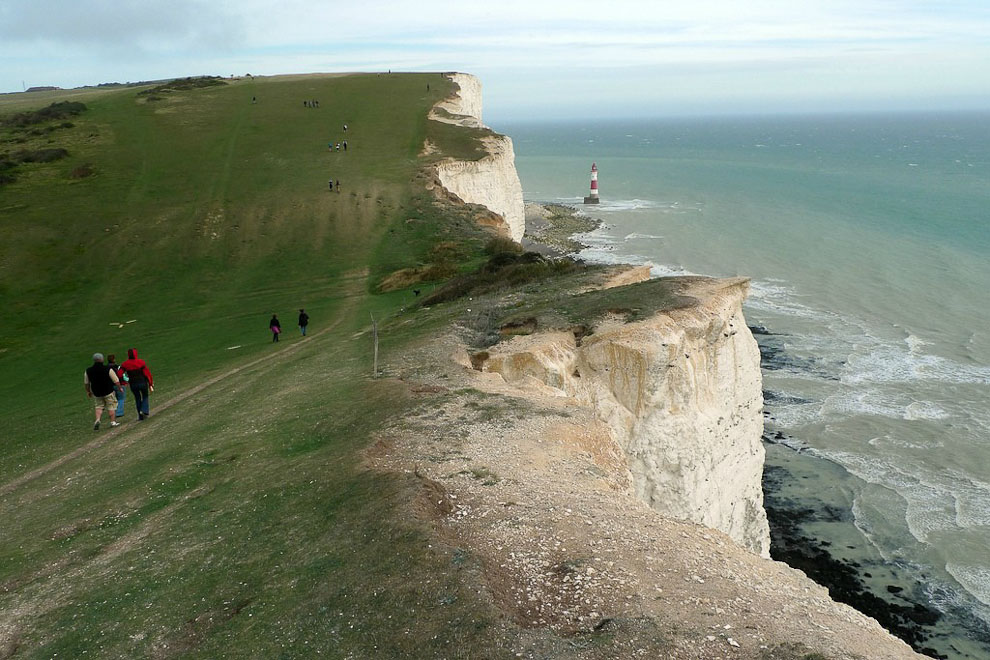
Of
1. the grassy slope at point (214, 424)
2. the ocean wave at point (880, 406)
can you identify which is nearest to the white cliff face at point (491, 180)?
the grassy slope at point (214, 424)

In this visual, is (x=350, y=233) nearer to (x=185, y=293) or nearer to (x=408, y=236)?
(x=408, y=236)

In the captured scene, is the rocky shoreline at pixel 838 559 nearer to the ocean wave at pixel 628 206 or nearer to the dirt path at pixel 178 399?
the dirt path at pixel 178 399

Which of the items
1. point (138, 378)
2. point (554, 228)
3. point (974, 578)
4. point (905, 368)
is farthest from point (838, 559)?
point (554, 228)

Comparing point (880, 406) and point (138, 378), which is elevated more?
point (138, 378)

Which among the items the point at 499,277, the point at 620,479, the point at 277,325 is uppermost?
the point at 499,277

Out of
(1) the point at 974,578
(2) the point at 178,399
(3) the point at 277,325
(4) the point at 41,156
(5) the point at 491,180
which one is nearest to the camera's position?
(2) the point at 178,399

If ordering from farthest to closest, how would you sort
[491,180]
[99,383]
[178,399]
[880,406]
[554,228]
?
[554,228] → [491,180] → [880,406] → [178,399] → [99,383]

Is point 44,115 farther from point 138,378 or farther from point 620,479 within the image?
point 620,479

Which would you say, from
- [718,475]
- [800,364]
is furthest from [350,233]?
[718,475]
